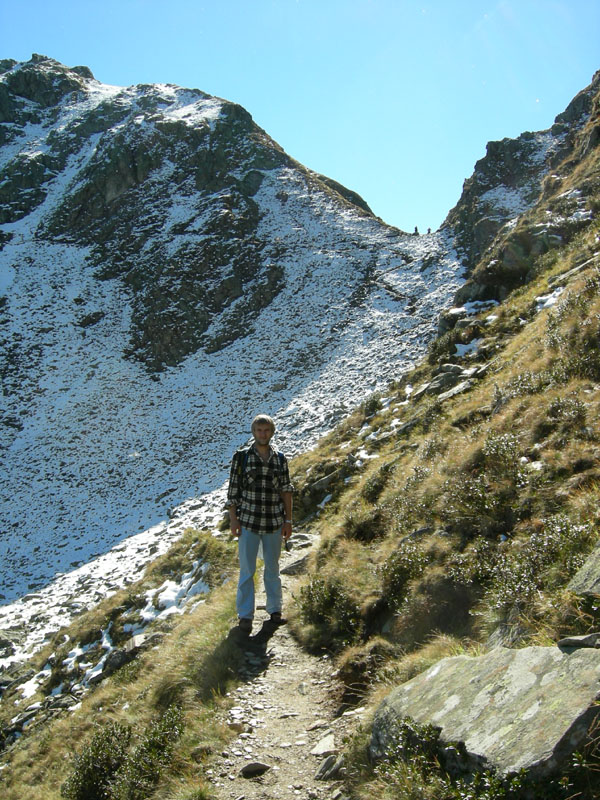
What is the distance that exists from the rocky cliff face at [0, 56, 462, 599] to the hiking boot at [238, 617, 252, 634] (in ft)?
48.1

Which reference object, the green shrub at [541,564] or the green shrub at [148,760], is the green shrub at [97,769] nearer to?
the green shrub at [148,760]

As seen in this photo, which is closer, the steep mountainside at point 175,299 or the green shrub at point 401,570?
the green shrub at point 401,570

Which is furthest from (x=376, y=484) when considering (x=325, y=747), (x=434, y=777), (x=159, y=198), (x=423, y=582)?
(x=159, y=198)

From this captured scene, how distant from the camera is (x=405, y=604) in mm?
5457

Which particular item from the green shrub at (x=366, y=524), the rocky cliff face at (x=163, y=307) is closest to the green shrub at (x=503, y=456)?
the green shrub at (x=366, y=524)

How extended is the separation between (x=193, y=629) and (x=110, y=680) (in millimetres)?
2694

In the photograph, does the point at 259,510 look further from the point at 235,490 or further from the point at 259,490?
the point at 235,490

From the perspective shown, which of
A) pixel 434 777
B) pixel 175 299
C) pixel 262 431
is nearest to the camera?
pixel 434 777

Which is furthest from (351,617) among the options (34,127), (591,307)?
(34,127)

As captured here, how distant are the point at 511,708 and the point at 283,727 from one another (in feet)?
9.31

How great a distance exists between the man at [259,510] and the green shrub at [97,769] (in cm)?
195

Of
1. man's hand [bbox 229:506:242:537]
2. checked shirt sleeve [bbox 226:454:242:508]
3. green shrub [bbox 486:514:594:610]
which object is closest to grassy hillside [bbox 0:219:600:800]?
green shrub [bbox 486:514:594:610]

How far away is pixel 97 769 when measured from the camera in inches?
219

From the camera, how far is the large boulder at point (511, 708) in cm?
245
